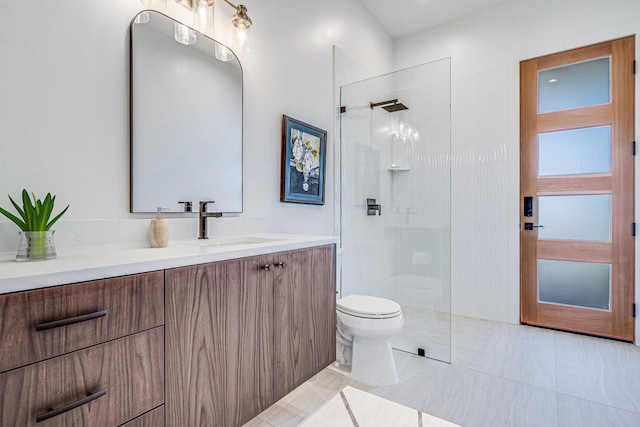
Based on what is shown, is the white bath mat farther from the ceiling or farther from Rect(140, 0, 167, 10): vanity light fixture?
the ceiling

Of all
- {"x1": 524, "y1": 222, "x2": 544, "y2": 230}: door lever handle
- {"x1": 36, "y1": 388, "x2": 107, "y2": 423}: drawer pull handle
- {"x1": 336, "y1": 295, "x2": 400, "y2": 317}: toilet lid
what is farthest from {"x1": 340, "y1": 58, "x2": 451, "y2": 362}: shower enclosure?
{"x1": 36, "y1": 388, "x2": 107, "y2": 423}: drawer pull handle

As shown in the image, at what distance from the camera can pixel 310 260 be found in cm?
161

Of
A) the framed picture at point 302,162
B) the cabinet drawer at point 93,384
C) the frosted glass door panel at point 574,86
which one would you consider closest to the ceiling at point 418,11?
the frosted glass door panel at point 574,86

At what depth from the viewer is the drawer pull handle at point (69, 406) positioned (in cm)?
73

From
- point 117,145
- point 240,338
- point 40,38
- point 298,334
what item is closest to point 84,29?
point 40,38

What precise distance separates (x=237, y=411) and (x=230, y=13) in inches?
77.9

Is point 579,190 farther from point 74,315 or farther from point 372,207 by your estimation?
point 74,315

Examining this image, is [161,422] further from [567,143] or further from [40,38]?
[567,143]

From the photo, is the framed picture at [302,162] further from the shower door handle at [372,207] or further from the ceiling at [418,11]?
the ceiling at [418,11]

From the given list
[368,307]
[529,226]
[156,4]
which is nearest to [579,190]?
[529,226]

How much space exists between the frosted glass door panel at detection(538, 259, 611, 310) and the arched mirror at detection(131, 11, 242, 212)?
282cm

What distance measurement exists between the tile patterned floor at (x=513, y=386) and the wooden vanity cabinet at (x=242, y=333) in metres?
0.30

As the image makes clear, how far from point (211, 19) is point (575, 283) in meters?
3.42

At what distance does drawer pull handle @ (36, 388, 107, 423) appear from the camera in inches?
28.8
